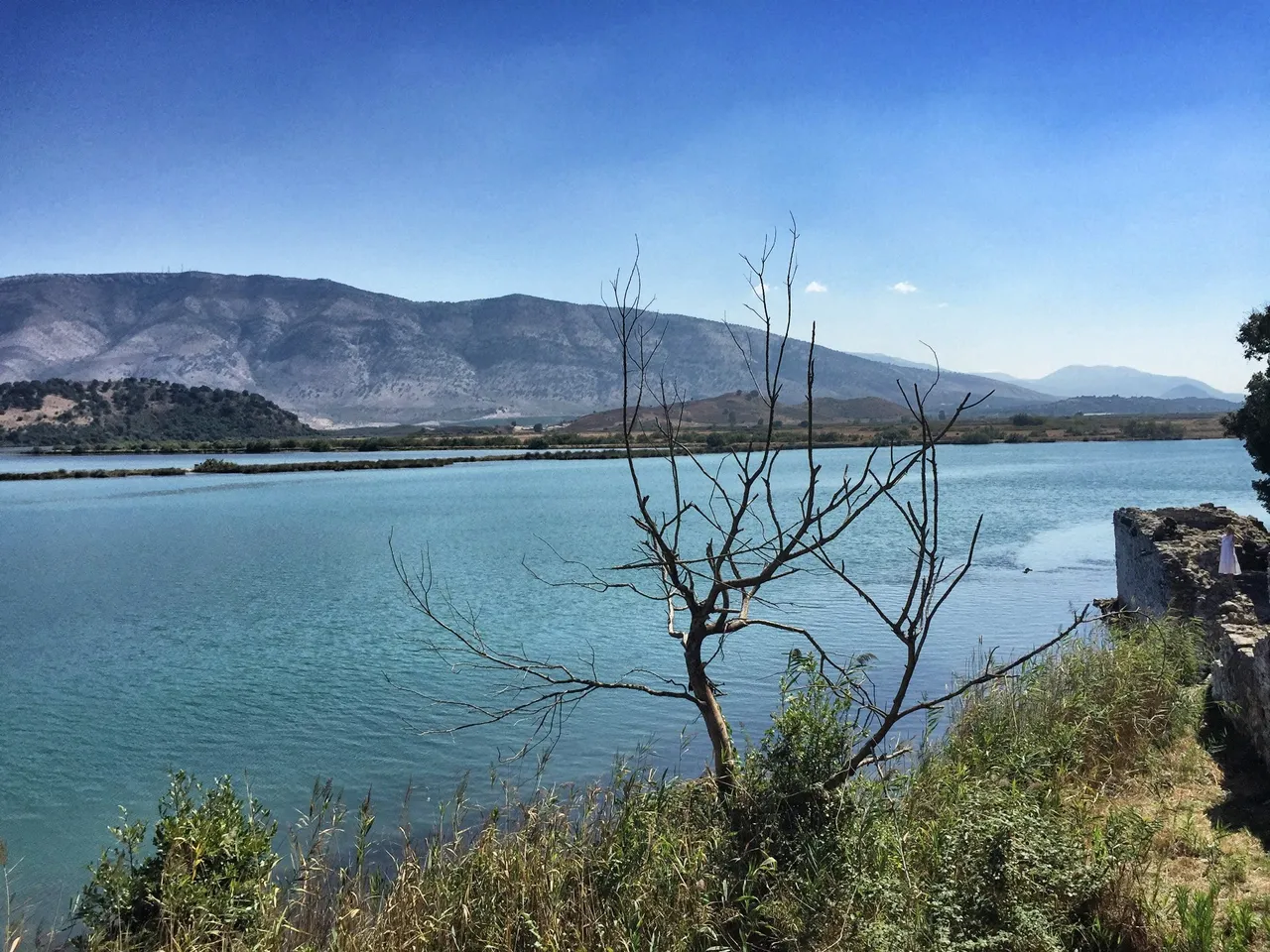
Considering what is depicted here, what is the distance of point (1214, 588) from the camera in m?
12.4

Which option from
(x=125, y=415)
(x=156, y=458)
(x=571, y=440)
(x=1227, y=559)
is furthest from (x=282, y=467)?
(x=1227, y=559)

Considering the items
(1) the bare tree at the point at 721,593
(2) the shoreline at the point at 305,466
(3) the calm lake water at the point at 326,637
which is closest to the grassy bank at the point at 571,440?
(2) the shoreline at the point at 305,466

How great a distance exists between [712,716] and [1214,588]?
984cm

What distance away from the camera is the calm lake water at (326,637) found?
10.5 m

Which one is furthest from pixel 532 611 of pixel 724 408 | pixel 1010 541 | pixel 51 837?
pixel 724 408

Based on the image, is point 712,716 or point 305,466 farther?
point 305,466

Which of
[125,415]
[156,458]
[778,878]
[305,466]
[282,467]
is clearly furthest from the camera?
Answer: [125,415]

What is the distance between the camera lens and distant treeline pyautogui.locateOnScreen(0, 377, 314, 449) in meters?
115

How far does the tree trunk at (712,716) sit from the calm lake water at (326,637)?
409 centimetres

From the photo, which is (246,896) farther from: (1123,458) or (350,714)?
(1123,458)

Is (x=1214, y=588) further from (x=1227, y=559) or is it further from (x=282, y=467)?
(x=282, y=467)

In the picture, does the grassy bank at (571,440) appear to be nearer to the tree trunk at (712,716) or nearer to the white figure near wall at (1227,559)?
the white figure near wall at (1227,559)

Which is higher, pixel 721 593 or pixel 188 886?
pixel 721 593

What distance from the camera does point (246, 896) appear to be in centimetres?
582
